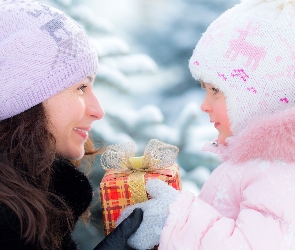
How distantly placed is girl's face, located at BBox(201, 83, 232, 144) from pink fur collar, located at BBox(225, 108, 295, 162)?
127 millimetres

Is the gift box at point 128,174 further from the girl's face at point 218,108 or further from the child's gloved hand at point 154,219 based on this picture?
the girl's face at point 218,108

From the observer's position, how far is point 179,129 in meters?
1.88

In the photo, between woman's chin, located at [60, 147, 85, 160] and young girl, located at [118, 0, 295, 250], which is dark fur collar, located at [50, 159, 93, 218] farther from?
young girl, located at [118, 0, 295, 250]

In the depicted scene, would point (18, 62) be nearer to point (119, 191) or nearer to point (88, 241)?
point (119, 191)

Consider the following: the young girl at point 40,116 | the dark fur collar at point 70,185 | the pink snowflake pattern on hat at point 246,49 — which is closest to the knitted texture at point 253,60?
the pink snowflake pattern on hat at point 246,49

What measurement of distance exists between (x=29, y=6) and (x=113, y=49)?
0.58 metres

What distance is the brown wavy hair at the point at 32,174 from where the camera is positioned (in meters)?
1.14

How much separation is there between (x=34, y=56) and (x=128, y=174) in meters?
0.55

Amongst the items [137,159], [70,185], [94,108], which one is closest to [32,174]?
[70,185]

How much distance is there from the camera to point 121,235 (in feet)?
4.13

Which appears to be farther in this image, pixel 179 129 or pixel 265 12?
pixel 179 129

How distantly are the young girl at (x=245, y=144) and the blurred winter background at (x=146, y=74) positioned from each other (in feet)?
1.67

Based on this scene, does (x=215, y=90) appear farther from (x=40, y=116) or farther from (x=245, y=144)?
(x=40, y=116)

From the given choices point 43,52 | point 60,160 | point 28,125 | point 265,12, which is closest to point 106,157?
point 60,160
